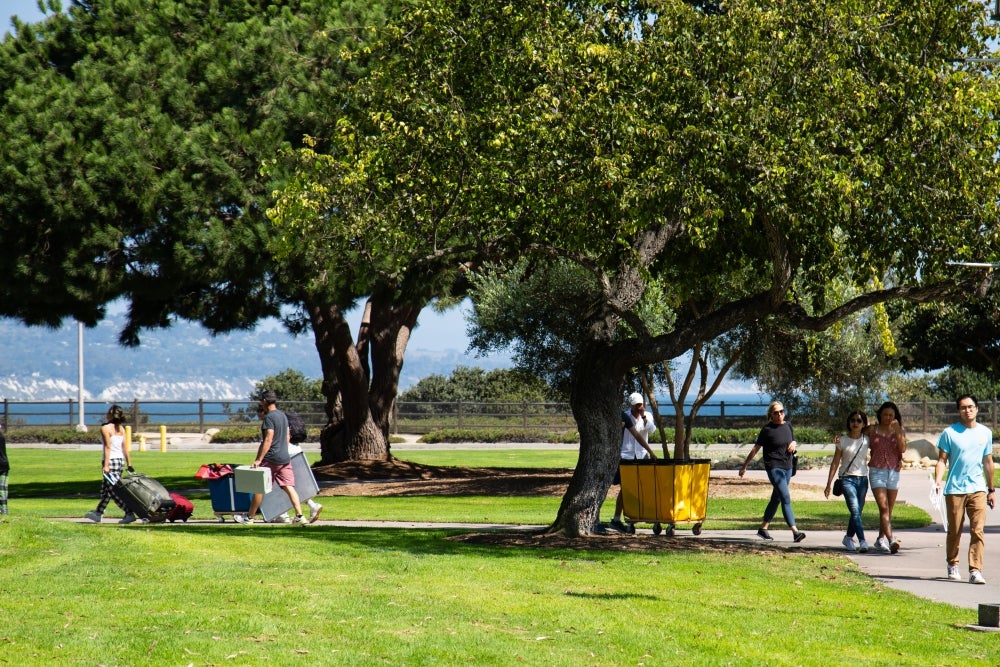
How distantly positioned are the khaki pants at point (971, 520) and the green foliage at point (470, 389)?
47.2 metres

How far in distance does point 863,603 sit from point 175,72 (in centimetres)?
1604

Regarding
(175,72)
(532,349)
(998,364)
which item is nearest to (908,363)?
(998,364)

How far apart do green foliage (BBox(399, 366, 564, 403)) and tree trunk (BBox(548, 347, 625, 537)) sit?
44.1m

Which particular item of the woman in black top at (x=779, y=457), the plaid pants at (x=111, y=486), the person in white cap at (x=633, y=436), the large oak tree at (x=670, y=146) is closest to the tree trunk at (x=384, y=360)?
the plaid pants at (x=111, y=486)

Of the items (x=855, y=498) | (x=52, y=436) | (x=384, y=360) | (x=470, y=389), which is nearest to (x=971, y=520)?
(x=855, y=498)

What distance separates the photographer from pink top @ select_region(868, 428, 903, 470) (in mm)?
13117

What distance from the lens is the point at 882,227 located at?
1234 centimetres

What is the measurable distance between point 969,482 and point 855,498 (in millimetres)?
2724

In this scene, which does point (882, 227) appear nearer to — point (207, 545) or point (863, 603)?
point (863, 603)

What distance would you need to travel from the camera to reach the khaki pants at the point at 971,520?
10.8m

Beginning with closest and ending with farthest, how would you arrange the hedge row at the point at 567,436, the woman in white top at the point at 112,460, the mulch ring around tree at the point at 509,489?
the mulch ring around tree at the point at 509,489, the woman in white top at the point at 112,460, the hedge row at the point at 567,436

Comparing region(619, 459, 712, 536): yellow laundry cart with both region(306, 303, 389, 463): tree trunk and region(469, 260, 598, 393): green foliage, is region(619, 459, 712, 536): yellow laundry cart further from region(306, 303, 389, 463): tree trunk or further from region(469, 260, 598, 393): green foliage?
region(306, 303, 389, 463): tree trunk

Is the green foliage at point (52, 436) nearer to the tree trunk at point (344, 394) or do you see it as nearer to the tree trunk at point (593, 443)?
the tree trunk at point (344, 394)

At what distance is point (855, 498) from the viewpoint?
44.3 feet
